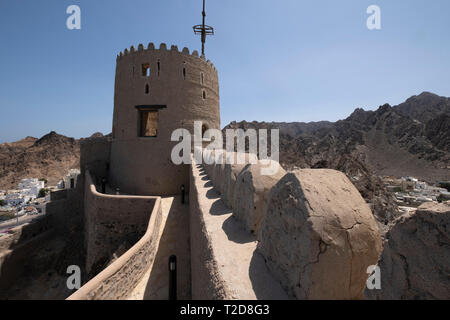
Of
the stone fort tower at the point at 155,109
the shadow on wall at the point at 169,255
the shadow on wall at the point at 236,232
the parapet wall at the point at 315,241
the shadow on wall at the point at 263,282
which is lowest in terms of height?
the shadow on wall at the point at 169,255

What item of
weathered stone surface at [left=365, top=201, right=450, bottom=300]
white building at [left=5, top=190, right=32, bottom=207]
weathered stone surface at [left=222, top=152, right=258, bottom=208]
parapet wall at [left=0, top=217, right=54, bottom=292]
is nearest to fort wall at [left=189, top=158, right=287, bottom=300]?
weathered stone surface at [left=222, top=152, right=258, bottom=208]

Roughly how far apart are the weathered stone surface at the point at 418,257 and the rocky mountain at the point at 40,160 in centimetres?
4212

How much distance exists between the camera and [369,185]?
464 cm

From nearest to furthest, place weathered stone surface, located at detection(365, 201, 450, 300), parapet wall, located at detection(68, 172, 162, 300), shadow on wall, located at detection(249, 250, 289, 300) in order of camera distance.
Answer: weathered stone surface, located at detection(365, 201, 450, 300) < shadow on wall, located at detection(249, 250, 289, 300) < parapet wall, located at detection(68, 172, 162, 300)

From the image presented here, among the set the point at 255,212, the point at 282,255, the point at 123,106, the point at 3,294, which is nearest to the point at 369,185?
the point at 255,212

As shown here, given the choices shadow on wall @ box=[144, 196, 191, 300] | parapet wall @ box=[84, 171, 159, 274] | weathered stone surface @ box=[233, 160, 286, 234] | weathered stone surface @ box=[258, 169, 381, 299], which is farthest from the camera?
parapet wall @ box=[84, 171, 159, 274]

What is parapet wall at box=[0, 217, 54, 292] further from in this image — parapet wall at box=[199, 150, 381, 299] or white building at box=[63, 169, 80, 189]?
parapet wall at box=[199, 150, 381, 299]

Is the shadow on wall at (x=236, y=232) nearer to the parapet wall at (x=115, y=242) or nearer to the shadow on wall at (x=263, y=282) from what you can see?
the shadow on wall at (x=263, y=282)

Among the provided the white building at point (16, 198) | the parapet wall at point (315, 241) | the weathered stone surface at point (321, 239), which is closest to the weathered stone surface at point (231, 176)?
the parapet wall at point (315, 241)

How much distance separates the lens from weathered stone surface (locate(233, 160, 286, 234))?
2293 millimetres

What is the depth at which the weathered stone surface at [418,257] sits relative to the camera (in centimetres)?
90

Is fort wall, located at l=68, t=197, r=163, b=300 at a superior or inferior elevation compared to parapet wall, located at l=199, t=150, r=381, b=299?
inferior

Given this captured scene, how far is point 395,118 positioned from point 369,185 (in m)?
24.3
